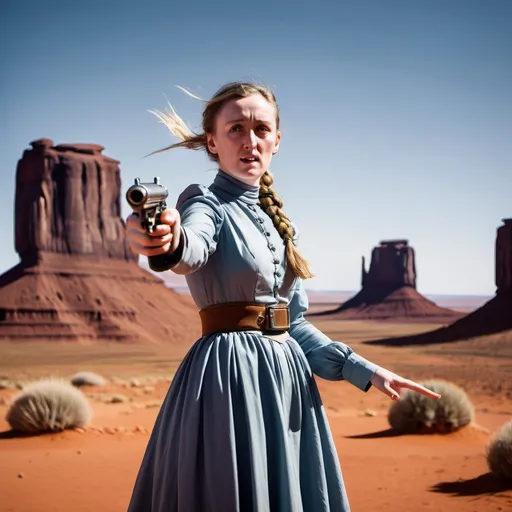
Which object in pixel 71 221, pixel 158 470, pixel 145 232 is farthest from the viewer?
pixel 71 221

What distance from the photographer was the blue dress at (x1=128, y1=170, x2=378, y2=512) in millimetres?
2615

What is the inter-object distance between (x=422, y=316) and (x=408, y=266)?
8.78m

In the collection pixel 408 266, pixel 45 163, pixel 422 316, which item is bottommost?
pixel 422 316

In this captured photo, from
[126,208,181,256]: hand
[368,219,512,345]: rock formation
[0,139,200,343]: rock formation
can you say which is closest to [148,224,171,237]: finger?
[126,208,181,256]: hand

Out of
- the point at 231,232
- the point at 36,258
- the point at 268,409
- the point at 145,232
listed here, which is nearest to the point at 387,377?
the point at 268,409

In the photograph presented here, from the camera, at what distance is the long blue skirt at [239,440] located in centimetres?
261

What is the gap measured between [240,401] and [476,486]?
5.75 meters

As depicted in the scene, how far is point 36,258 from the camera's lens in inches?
2296

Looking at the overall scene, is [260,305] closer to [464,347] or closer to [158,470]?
[158,470]

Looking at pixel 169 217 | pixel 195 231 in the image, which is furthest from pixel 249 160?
pixel 169 217

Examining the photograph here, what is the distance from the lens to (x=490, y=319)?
4903 centimetres

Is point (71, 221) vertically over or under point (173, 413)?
over

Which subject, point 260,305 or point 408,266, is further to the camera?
point 408,266

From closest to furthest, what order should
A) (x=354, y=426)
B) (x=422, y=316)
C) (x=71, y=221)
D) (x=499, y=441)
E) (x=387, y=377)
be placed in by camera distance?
1. (x=387, y=377)
2. (x=499, y=441)
3. (x=354, y=426)
4. (x=71, y=221)
5. (x=422, y=316)
